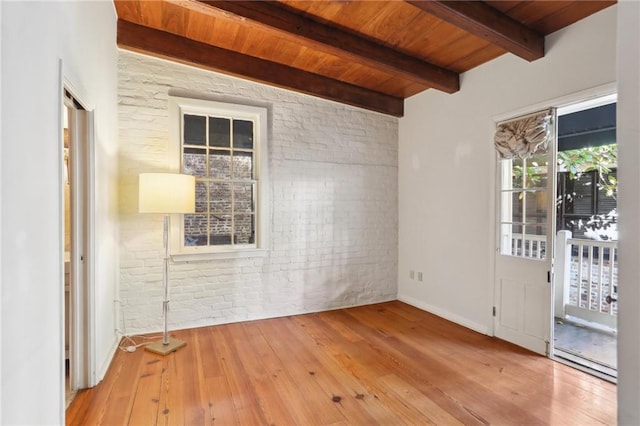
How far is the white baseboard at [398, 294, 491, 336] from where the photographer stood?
3481mm

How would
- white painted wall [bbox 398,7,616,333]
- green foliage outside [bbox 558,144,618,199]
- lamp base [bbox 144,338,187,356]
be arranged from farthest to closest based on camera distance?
1. green foliage outside [bbox 558,144,618,199]
2. lamp base [bbox 144,338,187,356]
3. white painted wall [bbox 398,7,616,333]

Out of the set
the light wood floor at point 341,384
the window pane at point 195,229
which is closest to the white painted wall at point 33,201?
the light wood floor at point 341,384

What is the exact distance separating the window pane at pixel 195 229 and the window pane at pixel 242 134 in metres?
0.94

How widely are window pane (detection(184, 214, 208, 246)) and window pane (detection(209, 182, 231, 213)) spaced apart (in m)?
0.17

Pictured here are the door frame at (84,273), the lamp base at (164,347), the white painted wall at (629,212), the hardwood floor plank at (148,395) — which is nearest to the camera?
the white painted wall at (629,212)

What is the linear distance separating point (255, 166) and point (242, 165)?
152mm

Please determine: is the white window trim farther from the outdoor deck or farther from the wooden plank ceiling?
the outdoor deck

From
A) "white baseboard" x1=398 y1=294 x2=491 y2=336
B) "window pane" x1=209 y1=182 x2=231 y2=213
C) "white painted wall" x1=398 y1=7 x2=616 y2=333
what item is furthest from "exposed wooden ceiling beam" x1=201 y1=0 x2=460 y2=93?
"white baseboard" x1=398 y1=294 x2=491 y2=336

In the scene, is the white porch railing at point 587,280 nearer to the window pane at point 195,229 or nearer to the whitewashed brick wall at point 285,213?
the whitewashed brick wall at point 285,213

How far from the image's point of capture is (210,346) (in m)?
3.09

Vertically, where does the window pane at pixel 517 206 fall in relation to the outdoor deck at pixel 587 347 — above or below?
above

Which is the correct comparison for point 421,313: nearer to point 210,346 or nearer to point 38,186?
point 210,346

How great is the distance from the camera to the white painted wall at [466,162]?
2689mm

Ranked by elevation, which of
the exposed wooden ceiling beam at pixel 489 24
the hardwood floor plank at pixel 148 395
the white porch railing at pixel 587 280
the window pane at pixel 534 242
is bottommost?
the hardwood floor plank at pixel 148 395
